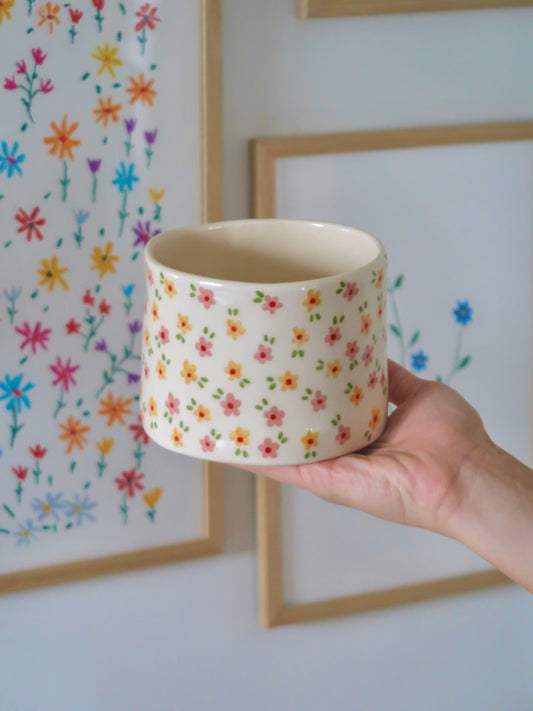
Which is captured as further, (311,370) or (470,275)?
(470,275)

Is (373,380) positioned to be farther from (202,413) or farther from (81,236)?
(81,236)

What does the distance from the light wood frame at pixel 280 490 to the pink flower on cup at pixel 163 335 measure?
0.94 ft

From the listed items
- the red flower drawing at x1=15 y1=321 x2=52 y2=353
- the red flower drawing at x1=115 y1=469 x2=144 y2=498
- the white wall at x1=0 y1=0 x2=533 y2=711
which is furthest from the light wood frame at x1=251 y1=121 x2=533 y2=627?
the red flower drawing at x1=15 y1=321 x2=52 y2=353

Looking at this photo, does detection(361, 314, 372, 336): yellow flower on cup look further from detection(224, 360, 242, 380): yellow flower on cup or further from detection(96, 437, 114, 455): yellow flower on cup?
detection(96, 437, 114, 455): yellow flower on cup

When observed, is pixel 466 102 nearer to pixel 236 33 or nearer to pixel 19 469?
pixel 236 33

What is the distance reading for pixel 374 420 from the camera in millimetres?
624

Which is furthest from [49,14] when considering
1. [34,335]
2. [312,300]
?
[312,300]

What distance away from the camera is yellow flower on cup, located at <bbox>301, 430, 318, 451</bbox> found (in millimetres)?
579

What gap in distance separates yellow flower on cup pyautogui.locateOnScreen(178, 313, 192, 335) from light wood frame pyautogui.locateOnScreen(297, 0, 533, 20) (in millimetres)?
393

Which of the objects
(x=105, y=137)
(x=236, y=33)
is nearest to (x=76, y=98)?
(x=105, y=137)

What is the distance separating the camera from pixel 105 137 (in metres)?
0.79

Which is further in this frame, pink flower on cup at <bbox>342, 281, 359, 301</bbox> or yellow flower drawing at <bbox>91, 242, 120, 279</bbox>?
yellow flower drawing at <bbox>91, 242, 120, 279</bbox>

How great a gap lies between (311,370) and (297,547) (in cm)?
43

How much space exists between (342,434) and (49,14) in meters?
0.44
